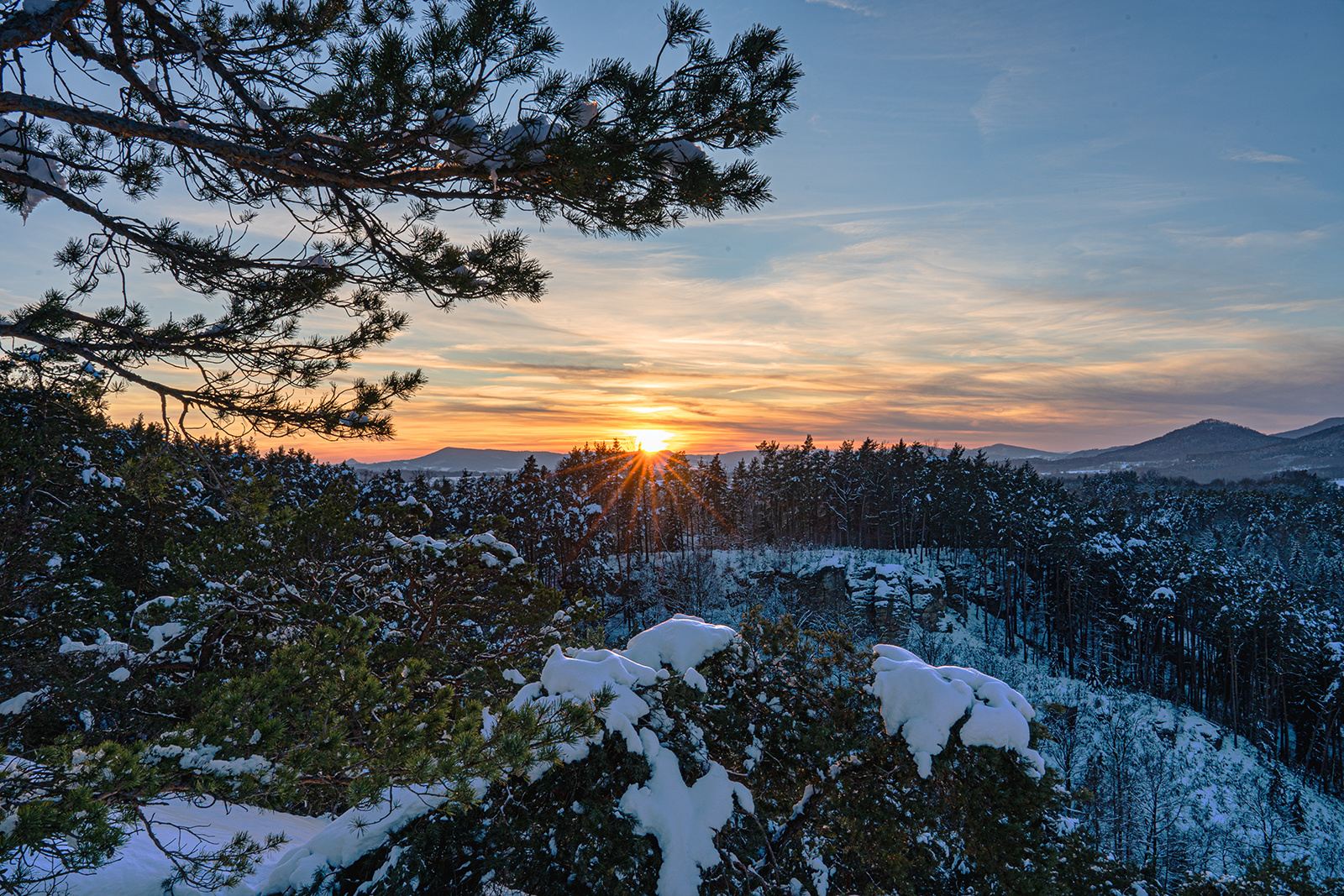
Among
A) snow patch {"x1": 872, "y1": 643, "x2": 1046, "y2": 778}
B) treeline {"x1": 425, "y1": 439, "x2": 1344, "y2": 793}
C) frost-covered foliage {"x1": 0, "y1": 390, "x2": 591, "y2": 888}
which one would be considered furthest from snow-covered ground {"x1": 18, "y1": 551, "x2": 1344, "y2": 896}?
treeline {"x1": 425, "y1": 439, "x2": 1344, "y2": 793}

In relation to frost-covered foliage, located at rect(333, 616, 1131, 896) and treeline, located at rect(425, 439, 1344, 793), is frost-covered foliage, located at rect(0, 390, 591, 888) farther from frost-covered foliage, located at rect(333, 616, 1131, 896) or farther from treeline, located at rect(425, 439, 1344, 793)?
treeline, located at rect(425, 439, 1344, 793)

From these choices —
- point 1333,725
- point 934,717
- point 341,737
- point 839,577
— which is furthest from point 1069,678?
point 341,737

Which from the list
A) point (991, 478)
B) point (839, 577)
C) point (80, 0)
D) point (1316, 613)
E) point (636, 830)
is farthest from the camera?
point (991, 478)

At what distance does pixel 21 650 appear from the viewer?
808cm

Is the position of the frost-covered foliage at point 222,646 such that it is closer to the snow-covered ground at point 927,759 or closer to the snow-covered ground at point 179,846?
the snow-covered ground at point 179,846

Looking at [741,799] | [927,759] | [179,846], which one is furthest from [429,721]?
[927,759]

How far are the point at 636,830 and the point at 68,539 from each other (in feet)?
34.9

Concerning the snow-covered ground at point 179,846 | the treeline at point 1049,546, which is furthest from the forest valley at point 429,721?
the treeline at point 1049,546

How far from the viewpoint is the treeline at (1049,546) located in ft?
123

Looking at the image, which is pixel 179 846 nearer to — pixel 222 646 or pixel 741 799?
pixel 222 646

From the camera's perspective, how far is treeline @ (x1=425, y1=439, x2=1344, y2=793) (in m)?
37.6

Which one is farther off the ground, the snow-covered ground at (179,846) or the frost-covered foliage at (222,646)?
the frost-covered foliage at (222,646)

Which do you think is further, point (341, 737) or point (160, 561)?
point (160, 561)

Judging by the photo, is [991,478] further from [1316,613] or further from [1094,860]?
[1094,860]
